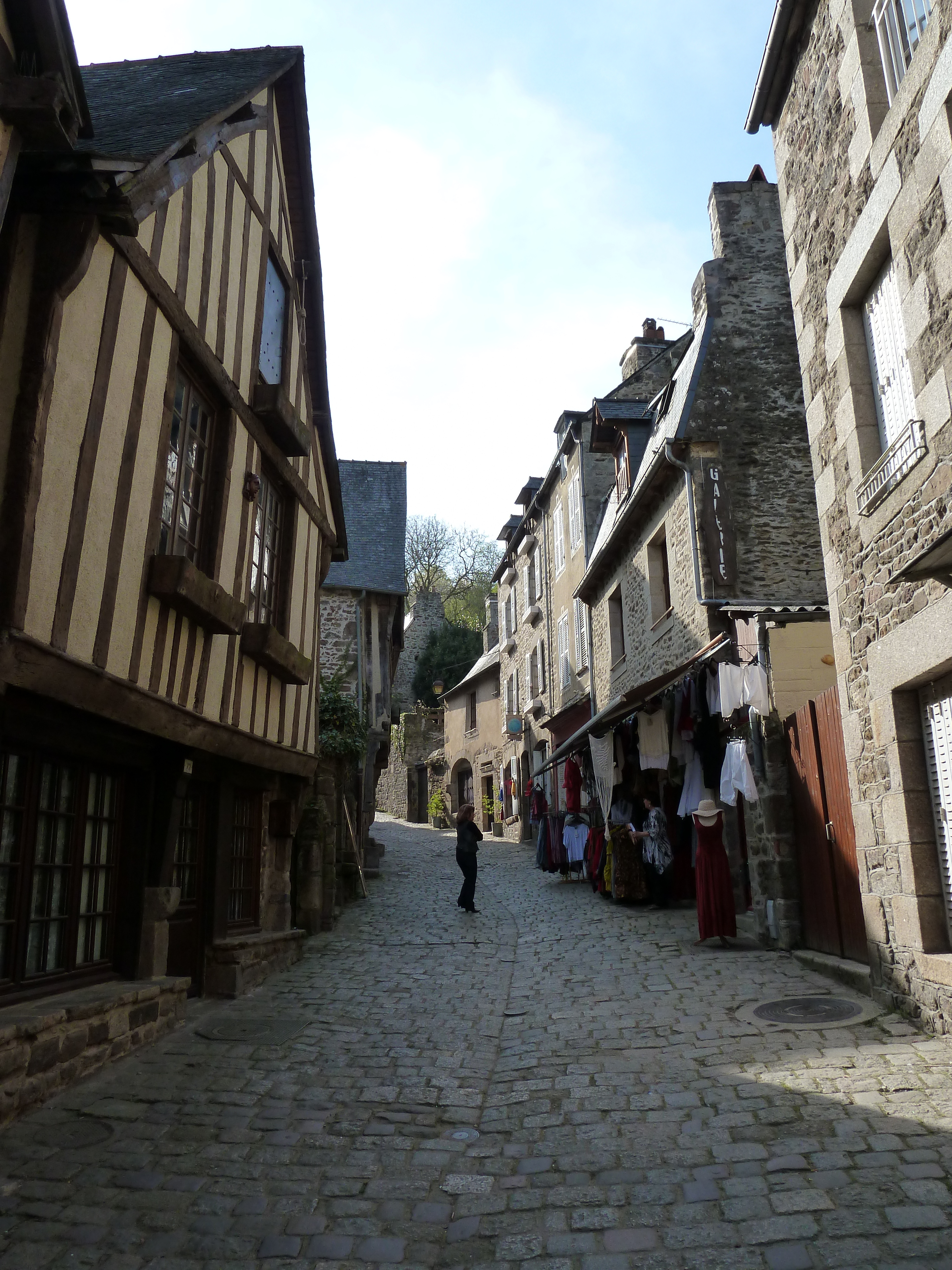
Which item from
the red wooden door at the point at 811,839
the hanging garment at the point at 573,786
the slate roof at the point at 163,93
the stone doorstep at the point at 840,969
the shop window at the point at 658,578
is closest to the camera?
the slate roof at the point at 163,93

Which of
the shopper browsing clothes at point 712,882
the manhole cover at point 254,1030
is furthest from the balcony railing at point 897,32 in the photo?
the manhole cover at point 254,1030

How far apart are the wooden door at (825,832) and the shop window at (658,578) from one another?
453 centimetres

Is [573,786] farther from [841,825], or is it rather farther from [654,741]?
[841,825]

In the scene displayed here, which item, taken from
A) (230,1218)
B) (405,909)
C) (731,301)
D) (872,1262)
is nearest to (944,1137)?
(872,1262)

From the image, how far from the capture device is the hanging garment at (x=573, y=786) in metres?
13.2

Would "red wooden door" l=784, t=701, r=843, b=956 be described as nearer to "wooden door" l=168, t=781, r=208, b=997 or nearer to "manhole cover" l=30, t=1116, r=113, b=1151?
"wooden door" l=168, t=781, r=208, b=997

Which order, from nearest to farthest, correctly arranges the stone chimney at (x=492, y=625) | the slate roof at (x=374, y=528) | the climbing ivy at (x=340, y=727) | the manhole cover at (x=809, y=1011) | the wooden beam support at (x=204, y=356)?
the wooden beam support at (x=204, y=356)
the manhole cover at (x=809, y=1011)
the climbing ivy at (x=340, y=727)
the slate roof at (x=374, y=528)
the stone chimney at (x=492, y=625)

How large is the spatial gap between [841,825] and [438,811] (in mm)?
19932

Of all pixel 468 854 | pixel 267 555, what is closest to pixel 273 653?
pixel 267 555

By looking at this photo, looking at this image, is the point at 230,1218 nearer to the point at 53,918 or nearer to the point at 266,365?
the point at 53,918

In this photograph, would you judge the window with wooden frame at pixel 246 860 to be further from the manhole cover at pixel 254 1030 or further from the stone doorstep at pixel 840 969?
the stone doorstep at pixel 840 969

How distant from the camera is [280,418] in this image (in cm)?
679

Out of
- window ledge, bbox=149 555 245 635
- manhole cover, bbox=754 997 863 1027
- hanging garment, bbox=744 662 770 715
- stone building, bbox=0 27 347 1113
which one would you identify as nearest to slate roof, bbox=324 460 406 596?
stone building, bbox=0 27 347 1113

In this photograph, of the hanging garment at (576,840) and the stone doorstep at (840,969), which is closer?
the stone doorstep at (840,969)
